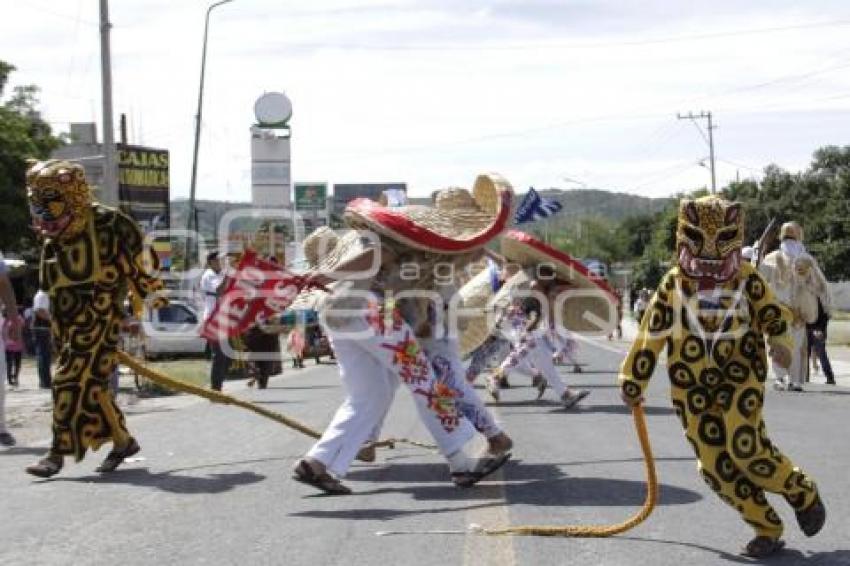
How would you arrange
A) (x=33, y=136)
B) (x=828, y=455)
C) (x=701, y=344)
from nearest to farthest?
(x=701, y=344)
(x=828, y=455)
(x=33, y=136)

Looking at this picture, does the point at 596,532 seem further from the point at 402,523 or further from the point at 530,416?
the point at 530,416

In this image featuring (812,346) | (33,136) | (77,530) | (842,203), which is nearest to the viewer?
(77,530)

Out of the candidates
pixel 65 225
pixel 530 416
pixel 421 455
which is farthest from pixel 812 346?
pixel 65 225

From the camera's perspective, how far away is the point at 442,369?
8570mm

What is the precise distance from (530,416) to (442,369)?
13.7 ft

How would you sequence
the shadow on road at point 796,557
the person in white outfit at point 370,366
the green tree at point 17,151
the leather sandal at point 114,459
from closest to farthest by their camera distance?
the shadow on road at point 796,557
the person in white outfit at point 370,366
the leather sandal at point 114,459
the green tree at point 17,151

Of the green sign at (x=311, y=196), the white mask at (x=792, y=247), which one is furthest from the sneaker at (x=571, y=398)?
the green sign at (x=311, y=196)

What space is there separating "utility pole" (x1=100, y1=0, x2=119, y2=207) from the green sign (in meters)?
43.2

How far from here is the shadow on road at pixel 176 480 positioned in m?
8.07

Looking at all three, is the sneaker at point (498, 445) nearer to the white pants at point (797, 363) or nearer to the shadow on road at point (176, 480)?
the shadow on road at point (176, 480)

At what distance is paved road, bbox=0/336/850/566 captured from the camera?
236 inches

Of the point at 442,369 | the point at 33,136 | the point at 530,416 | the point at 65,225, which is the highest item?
the point at 33,136

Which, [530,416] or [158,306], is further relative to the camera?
[530,416]

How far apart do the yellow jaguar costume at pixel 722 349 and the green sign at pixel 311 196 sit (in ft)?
197
